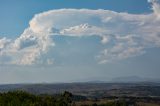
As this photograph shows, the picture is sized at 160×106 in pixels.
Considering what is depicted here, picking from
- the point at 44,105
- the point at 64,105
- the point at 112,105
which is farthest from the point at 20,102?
the point at 112,105

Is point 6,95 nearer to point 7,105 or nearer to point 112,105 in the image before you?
point 7,105

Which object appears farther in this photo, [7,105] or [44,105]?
[44,105]

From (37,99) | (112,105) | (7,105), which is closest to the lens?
(7,105)

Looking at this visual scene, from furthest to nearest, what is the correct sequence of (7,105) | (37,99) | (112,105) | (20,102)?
1. (112,105)
2. (37,99)
3. (20,102)
4. (7,105)

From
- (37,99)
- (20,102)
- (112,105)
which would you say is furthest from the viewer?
(112,105)

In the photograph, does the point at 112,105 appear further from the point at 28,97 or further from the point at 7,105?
the point at 7,105

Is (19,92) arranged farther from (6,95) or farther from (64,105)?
(64,105)

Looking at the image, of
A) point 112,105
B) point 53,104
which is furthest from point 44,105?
point 112,105

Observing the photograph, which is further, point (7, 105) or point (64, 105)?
point (64, 105)

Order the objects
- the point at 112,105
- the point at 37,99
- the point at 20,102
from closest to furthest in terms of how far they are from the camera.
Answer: the point at 20,102 < the point at 37,99 < the point at 112,105
